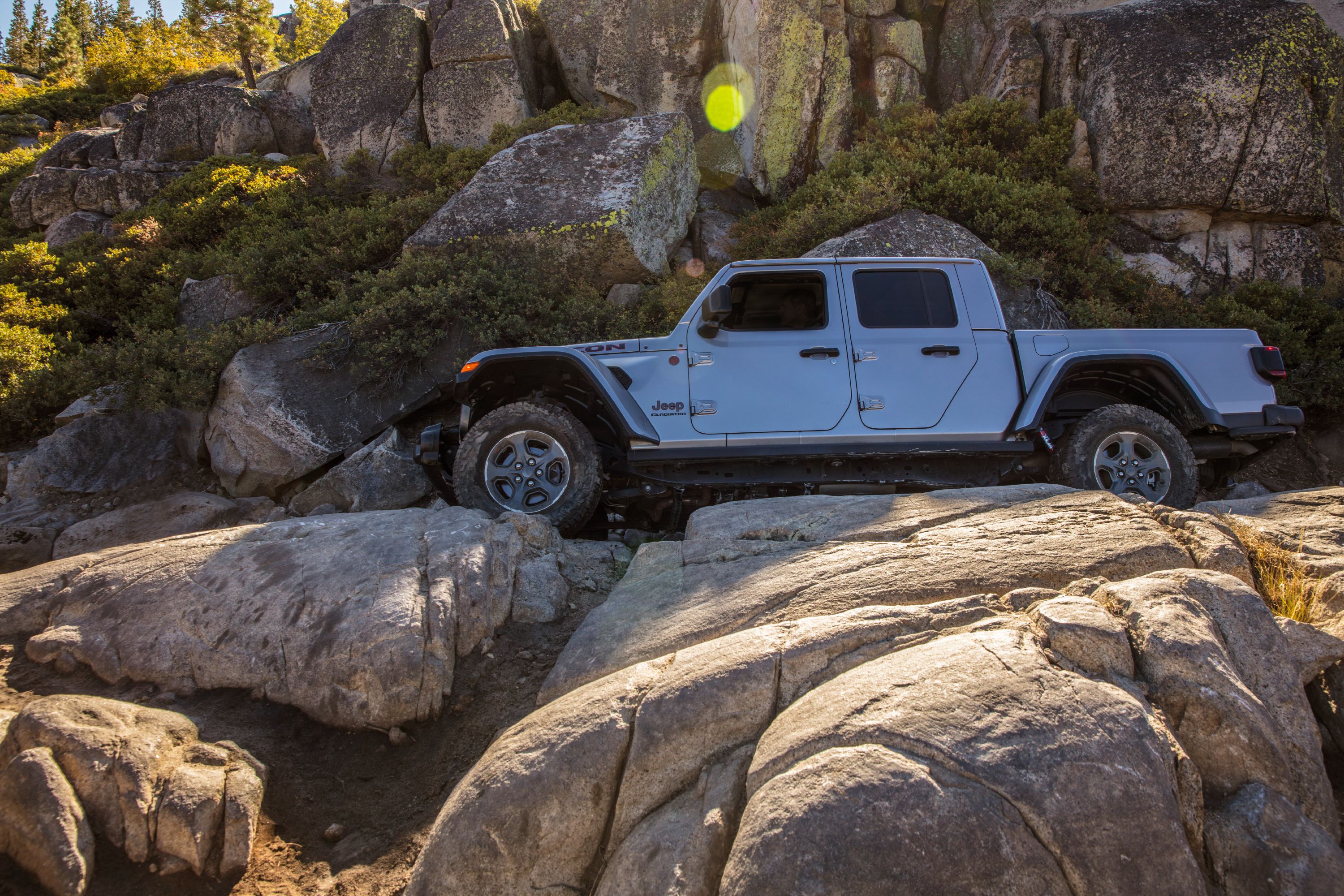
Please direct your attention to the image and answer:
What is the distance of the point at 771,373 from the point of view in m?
5.14

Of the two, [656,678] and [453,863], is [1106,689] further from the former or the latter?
[453,863]

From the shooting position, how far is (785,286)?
17.7ft

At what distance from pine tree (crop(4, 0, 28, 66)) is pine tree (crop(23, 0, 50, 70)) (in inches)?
9.8

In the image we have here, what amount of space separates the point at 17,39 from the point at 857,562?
2968 inches

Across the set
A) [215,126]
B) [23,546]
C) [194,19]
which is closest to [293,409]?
[23,546]

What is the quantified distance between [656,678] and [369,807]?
57.3 inches

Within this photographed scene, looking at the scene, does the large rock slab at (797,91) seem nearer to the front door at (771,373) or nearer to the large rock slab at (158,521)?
the front door at (771,373)

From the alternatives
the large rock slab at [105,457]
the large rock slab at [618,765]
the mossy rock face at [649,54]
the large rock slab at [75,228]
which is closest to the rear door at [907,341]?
the large rock slab at [618,765]

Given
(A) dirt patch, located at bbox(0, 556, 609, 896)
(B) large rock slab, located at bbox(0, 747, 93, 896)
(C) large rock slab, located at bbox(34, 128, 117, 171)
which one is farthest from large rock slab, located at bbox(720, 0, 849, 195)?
(C) large rock slab, located at bbox(34, 128, 117, 171)

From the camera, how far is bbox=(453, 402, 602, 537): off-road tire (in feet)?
16.3

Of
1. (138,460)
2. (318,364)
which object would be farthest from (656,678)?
(138,460)

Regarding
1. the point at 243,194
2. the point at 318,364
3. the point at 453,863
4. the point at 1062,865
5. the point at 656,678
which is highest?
the point at 243,194

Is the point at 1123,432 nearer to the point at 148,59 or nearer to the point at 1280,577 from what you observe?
the point at 1280,577

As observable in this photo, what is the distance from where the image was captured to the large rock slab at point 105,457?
22.7ft
